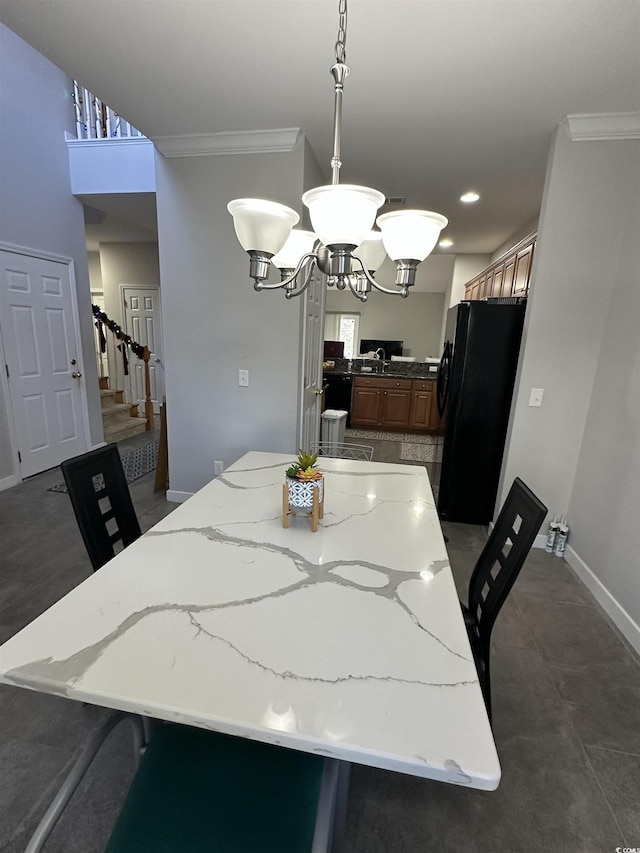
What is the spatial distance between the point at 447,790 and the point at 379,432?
194 inches

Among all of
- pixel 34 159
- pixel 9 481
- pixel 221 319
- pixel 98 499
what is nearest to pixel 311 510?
pixel 98 499

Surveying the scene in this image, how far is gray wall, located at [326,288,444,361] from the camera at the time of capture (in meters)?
8.90

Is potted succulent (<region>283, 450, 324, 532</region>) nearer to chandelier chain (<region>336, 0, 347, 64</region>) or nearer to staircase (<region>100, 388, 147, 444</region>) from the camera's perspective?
chandelier chain (<region>336, 0, 347, 64</region>)

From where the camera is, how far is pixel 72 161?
3.82 meters

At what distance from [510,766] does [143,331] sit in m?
6.51

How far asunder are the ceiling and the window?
6.81m

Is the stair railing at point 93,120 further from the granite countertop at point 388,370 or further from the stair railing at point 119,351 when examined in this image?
the granite countertop at point 388,370

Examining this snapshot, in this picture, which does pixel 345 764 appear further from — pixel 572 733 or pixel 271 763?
pixel 572 733

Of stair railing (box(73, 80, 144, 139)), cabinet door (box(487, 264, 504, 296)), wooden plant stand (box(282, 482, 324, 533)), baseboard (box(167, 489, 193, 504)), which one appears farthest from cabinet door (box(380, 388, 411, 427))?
wooden plant stand (box(282, 482, 324, 533))

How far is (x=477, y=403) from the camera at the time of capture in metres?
3.00

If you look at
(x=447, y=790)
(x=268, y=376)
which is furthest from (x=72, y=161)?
(x=447, y=790)

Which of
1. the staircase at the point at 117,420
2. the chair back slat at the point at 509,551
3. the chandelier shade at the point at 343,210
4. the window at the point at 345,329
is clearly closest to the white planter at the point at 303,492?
the chair back slat at the point at 509,551

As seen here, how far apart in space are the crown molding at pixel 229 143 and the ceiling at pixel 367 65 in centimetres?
6

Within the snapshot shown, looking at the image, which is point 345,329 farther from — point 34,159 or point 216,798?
point 216,798
